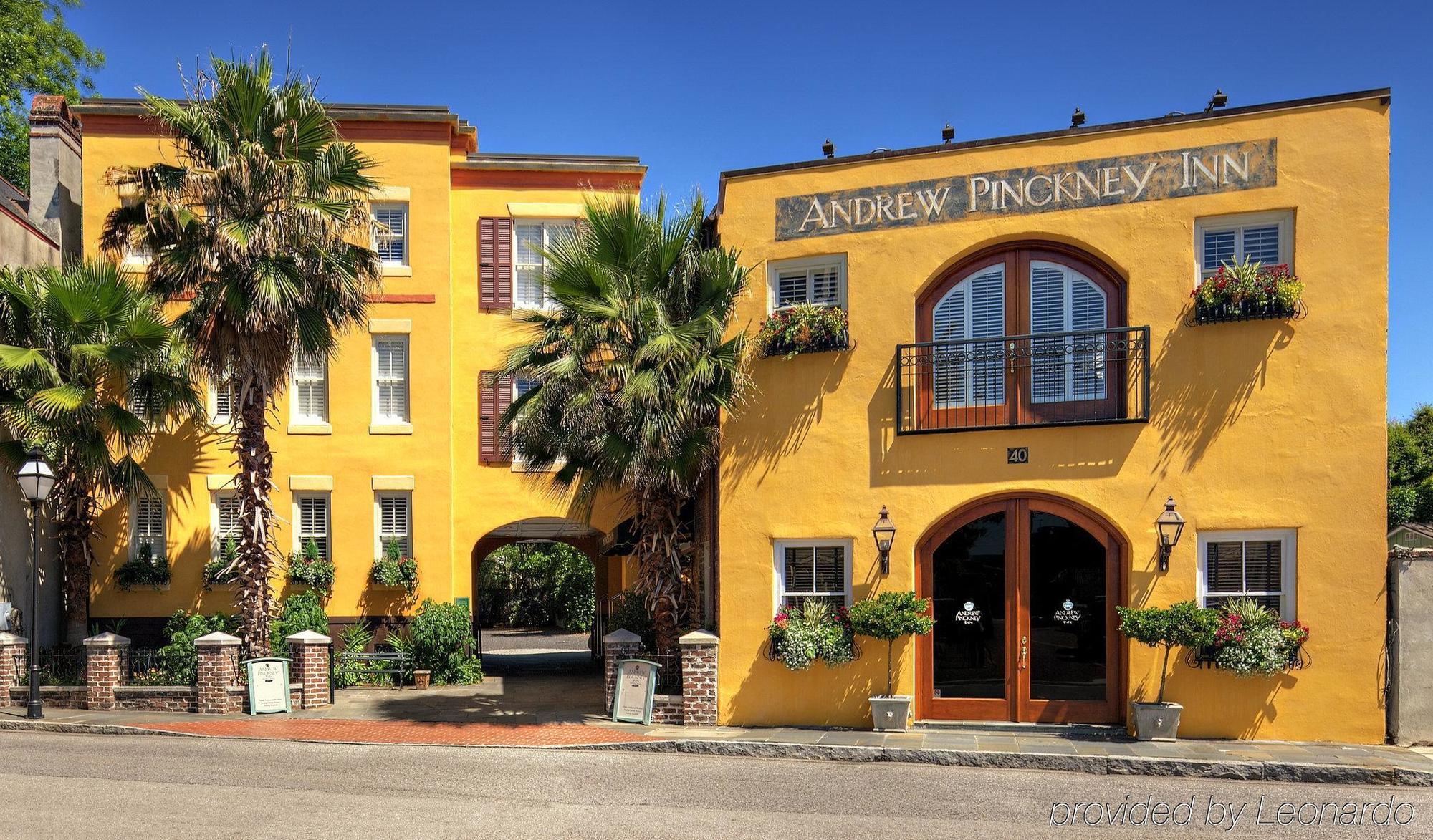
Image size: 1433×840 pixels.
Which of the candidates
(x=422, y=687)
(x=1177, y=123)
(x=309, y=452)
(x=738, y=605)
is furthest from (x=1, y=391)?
(x=1177, y=123)

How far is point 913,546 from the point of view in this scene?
14320 millimetres

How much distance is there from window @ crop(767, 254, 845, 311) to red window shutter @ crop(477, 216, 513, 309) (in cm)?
720

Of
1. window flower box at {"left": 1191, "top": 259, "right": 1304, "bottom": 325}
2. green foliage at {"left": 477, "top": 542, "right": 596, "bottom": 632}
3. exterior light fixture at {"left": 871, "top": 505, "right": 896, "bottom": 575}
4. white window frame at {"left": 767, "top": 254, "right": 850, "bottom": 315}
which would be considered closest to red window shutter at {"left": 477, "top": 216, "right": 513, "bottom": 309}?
white window frame at {"left": 767, "top": 254, "right": 850, "bottom": 315}

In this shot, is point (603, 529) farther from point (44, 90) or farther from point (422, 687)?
point (44, 90)

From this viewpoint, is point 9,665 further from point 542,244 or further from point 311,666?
point 542,244

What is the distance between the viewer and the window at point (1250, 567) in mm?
13031

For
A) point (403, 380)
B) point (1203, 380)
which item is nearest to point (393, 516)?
point (403, 380)

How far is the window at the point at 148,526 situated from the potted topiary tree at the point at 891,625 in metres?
13.3

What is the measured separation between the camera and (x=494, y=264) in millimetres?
20844

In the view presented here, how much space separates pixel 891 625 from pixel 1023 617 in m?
1.69

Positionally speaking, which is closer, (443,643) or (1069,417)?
(1069,417)

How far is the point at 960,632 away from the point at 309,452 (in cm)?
1240

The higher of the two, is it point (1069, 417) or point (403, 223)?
point (403, 223)

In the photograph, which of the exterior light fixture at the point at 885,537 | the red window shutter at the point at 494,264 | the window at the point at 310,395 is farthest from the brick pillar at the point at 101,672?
the exterior light fixture at the point at 885,537
